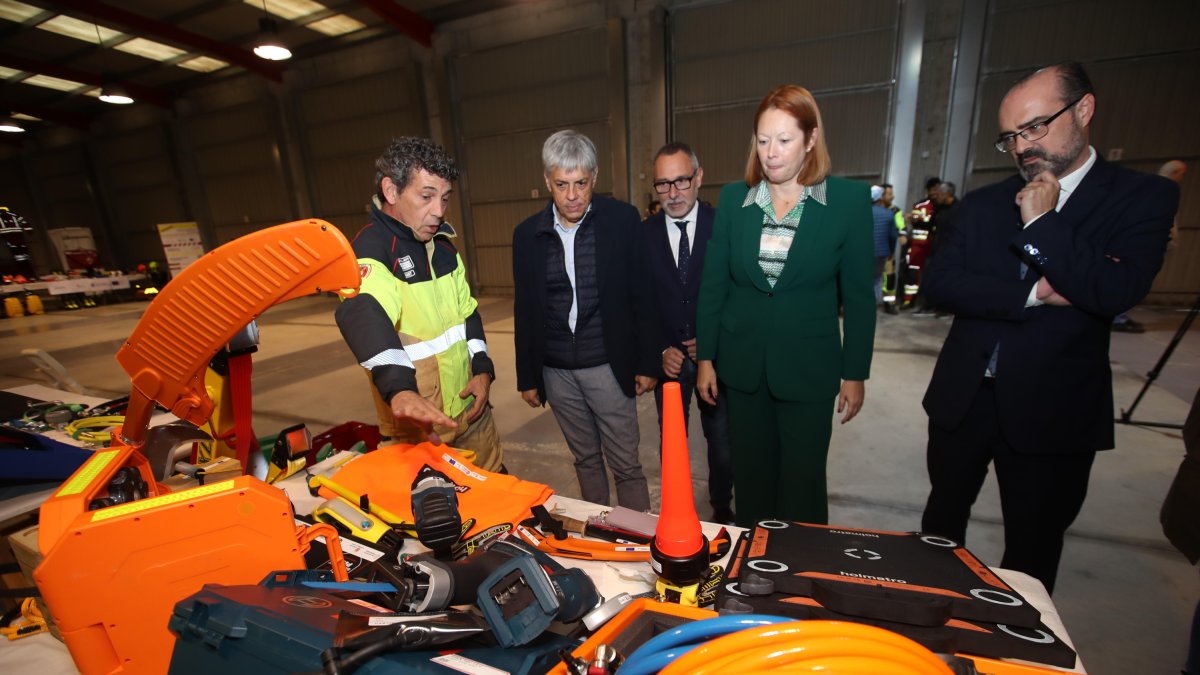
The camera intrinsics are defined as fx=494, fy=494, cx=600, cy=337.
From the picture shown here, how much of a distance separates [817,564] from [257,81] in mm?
16137

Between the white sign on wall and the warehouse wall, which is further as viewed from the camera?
the white sign on wall

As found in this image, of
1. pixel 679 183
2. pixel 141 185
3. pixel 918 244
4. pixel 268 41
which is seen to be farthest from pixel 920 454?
pixel 141 185

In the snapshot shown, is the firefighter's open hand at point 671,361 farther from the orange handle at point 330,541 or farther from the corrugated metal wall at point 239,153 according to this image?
the corrugated metal wall at point 239,153

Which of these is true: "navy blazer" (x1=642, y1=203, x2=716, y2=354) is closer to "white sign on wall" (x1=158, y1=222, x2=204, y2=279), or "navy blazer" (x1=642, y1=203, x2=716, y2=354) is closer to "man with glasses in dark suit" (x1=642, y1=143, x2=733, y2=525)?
"man with glasses in dark suit" (x1=642, y1=143, x2=733, y2=525)

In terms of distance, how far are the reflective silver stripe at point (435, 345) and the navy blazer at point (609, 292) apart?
28 centimetres

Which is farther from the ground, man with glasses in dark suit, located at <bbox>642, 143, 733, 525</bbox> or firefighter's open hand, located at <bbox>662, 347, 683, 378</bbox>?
man with glasses in dark suit, located at <bbox>642, 143, 733, 525</bbox>

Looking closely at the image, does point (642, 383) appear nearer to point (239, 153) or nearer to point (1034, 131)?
point (1034, 131)

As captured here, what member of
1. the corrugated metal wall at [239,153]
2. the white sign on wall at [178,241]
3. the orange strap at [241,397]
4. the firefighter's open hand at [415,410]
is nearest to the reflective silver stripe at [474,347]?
the firefighter's open hand at [415,410]

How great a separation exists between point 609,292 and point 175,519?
140 cm

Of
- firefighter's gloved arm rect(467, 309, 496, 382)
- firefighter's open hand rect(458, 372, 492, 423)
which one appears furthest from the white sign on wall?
firefighter's open hand rect(458, 372, 492, 423)

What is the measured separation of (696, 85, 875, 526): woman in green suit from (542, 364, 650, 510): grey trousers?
0.43 meters

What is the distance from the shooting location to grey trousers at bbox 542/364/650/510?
6.57ft

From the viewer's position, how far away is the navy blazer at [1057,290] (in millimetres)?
1229

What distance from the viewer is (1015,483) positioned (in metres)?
1.44
